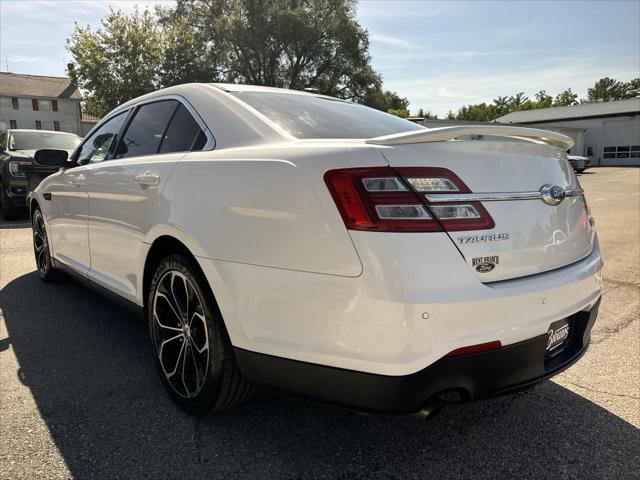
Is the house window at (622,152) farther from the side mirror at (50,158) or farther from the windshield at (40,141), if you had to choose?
the side mirror at (50,158)

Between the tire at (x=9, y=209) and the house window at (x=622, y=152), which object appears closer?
the tire at (x=9, y=209)

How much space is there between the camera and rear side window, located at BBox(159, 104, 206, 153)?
2521 mm

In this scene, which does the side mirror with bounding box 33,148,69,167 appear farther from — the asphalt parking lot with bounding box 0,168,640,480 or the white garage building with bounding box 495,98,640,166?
the white garage building with bounding box 495,98,640,166

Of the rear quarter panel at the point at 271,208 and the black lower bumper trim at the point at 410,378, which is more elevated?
the rear quarter panel at the point at 271,208

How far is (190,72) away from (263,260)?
34.4 meters

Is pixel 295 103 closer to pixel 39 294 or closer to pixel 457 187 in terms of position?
pixel 457 187

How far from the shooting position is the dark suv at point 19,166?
873 centimetres

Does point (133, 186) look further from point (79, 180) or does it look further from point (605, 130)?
point (605, 130)

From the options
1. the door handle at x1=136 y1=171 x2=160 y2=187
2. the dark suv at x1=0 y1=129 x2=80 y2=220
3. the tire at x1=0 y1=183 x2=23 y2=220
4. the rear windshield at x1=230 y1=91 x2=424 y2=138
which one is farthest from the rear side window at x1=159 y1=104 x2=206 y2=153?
the tire at x1=0 y1=183 x2=23 y2=220

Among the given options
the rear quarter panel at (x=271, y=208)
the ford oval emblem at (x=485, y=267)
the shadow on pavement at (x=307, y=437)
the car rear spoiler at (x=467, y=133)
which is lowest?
the shadow on pavement at (x=307, y=437)

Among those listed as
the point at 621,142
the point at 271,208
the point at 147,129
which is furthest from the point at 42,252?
the point at 621,142

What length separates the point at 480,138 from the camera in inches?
77.3

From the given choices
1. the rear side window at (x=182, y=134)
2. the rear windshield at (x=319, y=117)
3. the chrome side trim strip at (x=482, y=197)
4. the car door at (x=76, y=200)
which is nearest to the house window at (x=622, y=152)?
the rear windshield at (x=319, y=117)

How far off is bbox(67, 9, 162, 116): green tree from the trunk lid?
109ft
